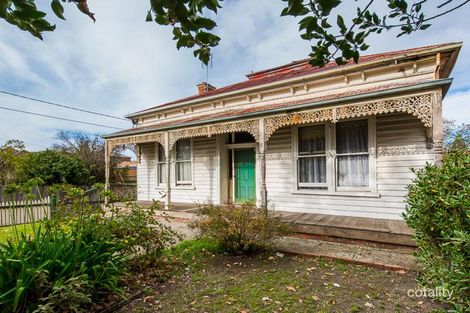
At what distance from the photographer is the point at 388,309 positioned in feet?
10.3

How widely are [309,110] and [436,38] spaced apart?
163 inches

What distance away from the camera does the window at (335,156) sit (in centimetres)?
715

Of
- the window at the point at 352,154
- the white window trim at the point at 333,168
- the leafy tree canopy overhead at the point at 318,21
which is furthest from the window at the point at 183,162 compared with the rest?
the leafy tree canopy overhead at the point at 318,21

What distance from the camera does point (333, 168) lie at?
746 centimetres

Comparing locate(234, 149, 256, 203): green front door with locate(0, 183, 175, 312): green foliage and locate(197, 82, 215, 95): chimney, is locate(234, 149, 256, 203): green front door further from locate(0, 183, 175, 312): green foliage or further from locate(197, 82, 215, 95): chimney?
locate(197, 82, 215, 95): chimney

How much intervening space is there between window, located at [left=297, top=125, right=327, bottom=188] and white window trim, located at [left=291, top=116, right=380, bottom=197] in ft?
0.32

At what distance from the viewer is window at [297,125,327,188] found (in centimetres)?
775

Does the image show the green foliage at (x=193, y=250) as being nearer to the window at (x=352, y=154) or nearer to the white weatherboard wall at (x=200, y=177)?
the white weatherboard wall at (x=200, y=177)

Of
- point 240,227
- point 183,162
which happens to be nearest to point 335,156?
point 240,227

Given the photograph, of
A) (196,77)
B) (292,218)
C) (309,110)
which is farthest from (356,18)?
(196,77)

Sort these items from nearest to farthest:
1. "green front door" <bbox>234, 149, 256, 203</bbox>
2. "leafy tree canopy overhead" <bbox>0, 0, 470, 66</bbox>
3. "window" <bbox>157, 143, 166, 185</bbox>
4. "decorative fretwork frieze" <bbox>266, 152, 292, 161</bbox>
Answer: "leafy tree canopy overhead" <bbox>0, 0, 470, 66</bbox>
"decorative fretwork frieze" <bbox>266, 152, 292, 161</bbox>
"green front door" <bbox>234, 149, 256, 203</bbox>
"window" <bbox>157, 143, 166, 185</bbox>

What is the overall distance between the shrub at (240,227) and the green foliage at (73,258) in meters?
0.86

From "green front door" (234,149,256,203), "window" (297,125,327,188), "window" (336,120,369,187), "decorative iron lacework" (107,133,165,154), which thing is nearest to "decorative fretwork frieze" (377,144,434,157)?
"window" (336,120,369,187)

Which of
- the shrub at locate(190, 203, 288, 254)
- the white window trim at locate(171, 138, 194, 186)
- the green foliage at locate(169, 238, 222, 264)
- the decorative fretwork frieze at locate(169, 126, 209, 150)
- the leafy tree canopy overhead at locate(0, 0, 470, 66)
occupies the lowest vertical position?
the green foliage at locate(169, 238, 222, 264)
